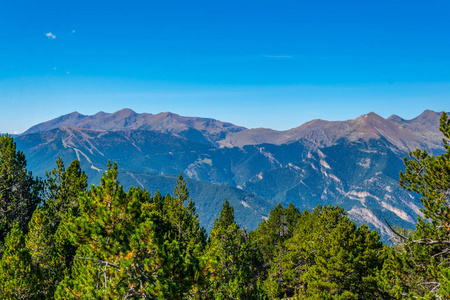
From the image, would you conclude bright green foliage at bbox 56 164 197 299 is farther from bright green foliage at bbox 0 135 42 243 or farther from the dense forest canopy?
bright green foliage at bbox 0 135 42 243

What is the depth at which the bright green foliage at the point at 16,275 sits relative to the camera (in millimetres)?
18672

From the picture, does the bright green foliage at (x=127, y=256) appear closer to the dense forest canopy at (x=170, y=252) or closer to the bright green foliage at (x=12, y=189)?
the dense forest canopy at (x=170, y=252)

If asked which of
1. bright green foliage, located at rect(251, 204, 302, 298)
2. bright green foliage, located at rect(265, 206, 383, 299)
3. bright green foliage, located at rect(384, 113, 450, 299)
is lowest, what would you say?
bright green foliage, located at rect(251, 204, 302, 298)

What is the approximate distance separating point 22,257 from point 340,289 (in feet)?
90.3

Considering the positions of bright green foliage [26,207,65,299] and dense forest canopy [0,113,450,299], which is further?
bright green foliage [26,207,65,299]

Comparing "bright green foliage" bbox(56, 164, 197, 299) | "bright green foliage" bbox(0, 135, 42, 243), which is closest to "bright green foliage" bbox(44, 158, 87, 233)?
"bright green foliage" bbox(0, 135, 42, 243)

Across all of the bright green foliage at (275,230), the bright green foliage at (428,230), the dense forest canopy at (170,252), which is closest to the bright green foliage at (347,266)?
the dense forest canopy at (170,252)

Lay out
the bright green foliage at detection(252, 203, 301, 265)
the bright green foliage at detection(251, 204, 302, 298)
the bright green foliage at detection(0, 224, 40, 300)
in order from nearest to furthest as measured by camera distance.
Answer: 1. the bright green foliage at detection(0, 224, 40, 300)
2. the bright green foliage at detection(251, 204, 302, 298)
3. the bright green foliage at detection(252, 203, 301, 265)

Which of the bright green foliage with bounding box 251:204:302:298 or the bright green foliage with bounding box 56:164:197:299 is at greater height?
the bright green foliage with bounding box 56:164:197:299

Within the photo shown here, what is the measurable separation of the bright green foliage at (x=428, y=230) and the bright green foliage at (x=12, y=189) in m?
43.6

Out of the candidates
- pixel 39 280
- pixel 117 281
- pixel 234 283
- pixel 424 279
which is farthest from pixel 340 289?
pixel 39 280

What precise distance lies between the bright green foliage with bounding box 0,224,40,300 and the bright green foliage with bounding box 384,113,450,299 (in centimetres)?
2328

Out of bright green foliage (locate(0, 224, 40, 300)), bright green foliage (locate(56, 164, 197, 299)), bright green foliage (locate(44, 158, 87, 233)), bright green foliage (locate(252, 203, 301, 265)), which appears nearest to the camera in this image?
bright green foliage (locate(56, 164, 197, 299))

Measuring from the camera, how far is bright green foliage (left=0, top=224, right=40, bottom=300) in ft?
61.3
